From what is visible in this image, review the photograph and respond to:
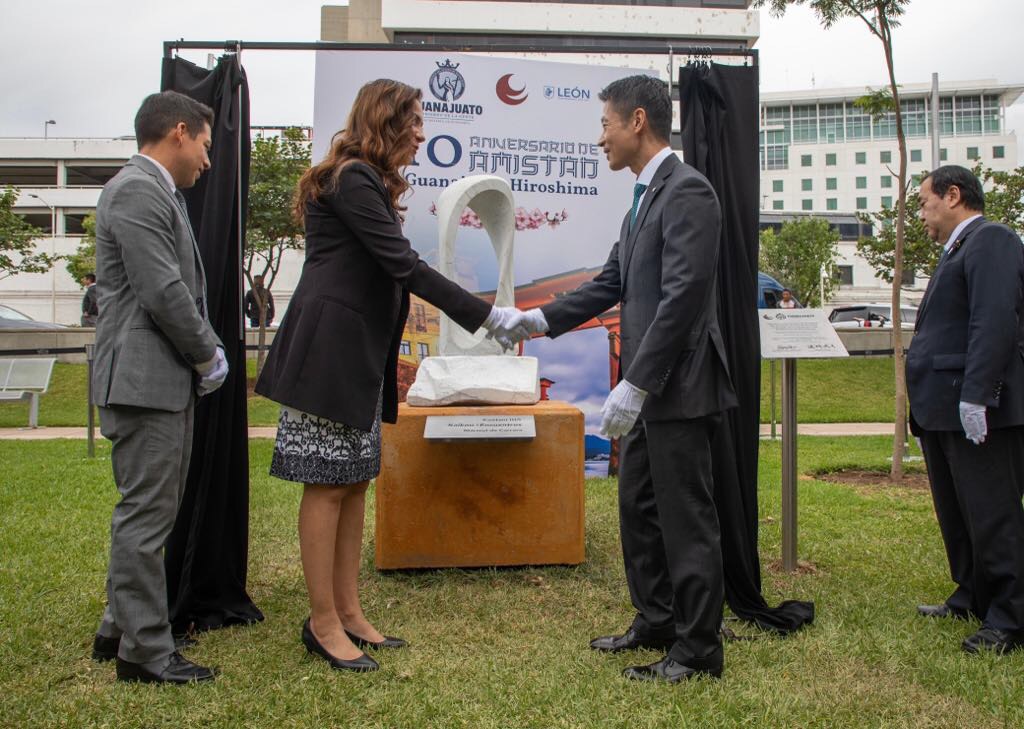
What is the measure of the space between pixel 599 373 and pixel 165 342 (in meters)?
5.42

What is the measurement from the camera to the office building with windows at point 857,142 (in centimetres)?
7512

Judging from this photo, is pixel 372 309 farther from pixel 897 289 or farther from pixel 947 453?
pixel 897 289

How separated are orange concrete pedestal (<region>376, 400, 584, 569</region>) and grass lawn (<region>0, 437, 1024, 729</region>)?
12cm

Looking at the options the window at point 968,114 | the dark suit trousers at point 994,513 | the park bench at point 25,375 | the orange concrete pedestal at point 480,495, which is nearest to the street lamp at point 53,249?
the park bench at point 25,375

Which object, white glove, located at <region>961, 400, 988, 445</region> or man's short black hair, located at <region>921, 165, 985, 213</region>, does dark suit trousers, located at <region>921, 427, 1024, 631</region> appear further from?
man's short black hair, located at <region>921, 165, 985, 213</region>

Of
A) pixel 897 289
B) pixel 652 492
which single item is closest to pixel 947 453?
pixel 652 492

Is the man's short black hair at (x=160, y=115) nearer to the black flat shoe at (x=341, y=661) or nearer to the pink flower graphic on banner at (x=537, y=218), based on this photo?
the black flat shoe at (x=341, y=661)

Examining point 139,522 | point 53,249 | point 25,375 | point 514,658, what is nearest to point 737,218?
point 514,658

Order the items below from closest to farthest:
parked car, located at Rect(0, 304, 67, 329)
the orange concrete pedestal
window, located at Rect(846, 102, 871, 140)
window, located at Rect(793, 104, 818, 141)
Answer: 1. the orange concrete pedestal
2. parked car, located at Rect(0, 304, 67, 329)
3. window, located at Rect(846, 102, 871, 140)
4. window, located at Rect(793, 104, 818, 141)

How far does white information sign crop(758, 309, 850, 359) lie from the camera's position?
4.22m

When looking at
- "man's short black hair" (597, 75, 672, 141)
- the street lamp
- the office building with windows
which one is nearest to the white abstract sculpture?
"man's short black hair" (597, 75, 672, 141)

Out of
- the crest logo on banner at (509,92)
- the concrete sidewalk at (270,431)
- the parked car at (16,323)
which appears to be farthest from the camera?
the parked car at (16,323)

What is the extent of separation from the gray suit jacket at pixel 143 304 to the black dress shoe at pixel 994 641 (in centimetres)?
296

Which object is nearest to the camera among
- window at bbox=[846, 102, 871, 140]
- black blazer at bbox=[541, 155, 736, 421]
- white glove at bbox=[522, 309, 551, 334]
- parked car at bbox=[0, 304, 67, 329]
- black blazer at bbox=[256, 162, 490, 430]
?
black blazer at bbox=[541, 155, 736, 421]
